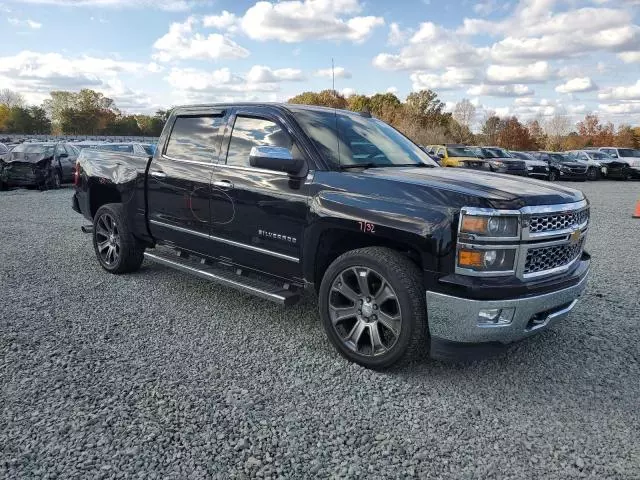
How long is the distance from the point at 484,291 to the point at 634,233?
26.3 ft

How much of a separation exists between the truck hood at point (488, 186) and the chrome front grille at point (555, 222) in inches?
3.6

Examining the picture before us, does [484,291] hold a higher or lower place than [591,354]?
higher

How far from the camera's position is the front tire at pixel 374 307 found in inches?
136

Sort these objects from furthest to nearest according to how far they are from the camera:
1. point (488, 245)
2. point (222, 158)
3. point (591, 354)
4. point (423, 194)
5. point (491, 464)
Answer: point (222, 158) → point (591, 354) → point (423, 194) → point (488, 245) → point (491, 464)

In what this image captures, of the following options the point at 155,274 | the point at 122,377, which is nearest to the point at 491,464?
the point at 122,377

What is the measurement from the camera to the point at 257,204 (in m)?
4.33

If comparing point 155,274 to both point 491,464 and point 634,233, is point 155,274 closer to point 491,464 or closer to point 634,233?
point 491,464

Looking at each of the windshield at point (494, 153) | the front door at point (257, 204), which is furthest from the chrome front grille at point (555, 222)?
the windshield at point (494, 153)

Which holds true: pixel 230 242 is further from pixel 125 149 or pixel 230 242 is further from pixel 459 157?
pixel 459 157

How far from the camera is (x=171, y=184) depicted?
5133 millimetres

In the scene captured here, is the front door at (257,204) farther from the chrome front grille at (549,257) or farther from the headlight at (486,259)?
the chrome front grille at (549,257)

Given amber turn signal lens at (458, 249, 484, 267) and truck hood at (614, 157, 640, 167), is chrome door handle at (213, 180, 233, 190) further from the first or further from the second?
truck hood at (614, 157, 640, 167)

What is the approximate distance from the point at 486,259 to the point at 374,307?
849 millimetres

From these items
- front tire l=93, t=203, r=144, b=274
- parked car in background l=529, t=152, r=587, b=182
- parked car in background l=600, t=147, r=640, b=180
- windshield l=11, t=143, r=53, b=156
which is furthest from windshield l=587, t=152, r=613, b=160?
front tire l=93, t=203, r=144, b=274
